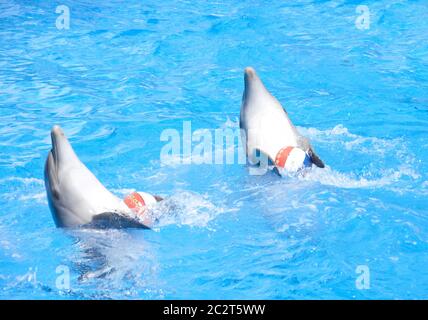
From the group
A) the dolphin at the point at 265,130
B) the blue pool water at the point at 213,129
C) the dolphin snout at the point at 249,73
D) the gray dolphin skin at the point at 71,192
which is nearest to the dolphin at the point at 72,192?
the gray dolphin skin at the point at 71,192

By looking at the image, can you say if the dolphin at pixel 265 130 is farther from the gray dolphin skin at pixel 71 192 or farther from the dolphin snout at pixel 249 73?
the gray dolphin skin at pixel 71 192

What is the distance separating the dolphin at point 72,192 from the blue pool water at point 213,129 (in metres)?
0.14

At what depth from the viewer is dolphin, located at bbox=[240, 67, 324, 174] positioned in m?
6.86

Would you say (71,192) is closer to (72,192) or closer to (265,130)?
(72,192)

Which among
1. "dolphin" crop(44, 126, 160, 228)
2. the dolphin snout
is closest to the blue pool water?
"dolphin" crop(44, 126, 160, 228)

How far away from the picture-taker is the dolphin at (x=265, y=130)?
686cm

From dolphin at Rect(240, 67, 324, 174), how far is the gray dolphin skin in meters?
1.58

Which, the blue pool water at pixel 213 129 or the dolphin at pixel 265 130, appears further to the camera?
the dolphin at pixel 265 130

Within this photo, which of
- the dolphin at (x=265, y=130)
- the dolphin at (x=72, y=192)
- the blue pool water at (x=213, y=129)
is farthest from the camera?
the dolphin at (x=265, y=130)

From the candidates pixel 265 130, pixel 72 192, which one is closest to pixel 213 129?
pixel 265 130

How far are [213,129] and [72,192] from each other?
11.2 ft

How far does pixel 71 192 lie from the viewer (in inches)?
234

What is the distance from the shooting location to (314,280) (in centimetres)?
571

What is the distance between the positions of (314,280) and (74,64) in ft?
22.8
